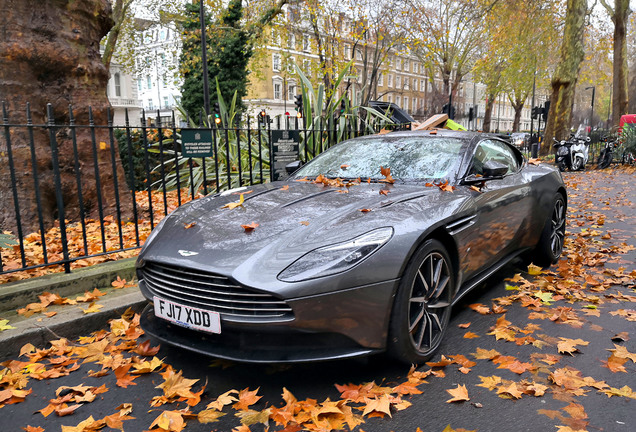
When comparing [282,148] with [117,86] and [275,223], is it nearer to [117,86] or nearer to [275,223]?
[275,223]

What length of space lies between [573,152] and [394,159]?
50.6ft

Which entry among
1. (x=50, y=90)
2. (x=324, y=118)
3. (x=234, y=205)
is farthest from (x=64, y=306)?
(x=324, y=118)

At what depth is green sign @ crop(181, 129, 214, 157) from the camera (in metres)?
4.93

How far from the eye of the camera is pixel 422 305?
2725 mm

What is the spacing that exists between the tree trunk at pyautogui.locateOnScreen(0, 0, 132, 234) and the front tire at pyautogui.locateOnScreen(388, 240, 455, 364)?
442 cm

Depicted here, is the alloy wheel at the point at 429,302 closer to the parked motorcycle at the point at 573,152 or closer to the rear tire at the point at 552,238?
the rear tire at the point at 552,238

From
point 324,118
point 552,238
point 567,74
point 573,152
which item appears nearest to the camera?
point 552,238

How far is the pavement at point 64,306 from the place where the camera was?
3172mm

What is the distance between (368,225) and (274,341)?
798 mm

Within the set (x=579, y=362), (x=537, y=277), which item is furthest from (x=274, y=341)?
(x=537, y=277)

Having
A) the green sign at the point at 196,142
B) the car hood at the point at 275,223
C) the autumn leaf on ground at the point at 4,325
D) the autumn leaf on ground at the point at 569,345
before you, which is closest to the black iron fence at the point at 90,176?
the green sign at the point at 196,142

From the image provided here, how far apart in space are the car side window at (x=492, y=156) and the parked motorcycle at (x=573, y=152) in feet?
45.8

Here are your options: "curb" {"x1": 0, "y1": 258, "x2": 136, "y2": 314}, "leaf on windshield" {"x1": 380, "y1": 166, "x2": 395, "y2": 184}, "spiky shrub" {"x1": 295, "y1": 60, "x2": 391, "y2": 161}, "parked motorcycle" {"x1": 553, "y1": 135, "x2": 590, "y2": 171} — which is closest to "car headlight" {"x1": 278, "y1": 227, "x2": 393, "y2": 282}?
"leaf on windshield" {"x1": 380, "y1": 166, "x2": 395, "y2": 184}

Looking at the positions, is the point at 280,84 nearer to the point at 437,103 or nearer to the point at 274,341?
the point at 437,103
